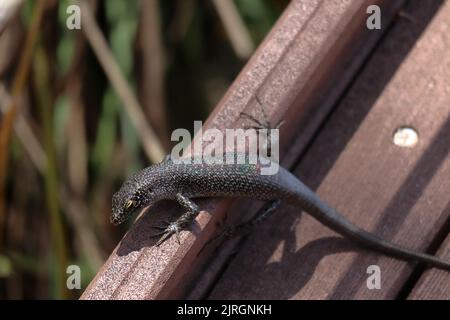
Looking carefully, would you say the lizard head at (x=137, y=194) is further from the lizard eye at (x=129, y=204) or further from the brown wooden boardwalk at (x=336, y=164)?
the brown wooden boardwalk at (x=336, y=164)

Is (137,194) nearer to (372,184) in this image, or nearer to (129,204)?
(129,204)

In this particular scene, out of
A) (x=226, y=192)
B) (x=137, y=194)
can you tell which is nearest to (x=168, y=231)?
(x=226, y=192)

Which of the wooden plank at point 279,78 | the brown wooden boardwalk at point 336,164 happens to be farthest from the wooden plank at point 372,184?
the wooden plank at point 279,78

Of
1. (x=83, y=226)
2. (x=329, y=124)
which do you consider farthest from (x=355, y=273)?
(x=83, y=226)

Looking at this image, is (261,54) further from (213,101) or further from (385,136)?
(213,101)

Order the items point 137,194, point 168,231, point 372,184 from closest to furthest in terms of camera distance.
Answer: point 168,231 < point 372,184 < point 137,194

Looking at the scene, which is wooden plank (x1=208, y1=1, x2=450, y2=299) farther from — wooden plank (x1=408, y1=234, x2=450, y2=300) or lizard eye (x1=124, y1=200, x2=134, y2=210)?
lizard eye (x1=124, y1=200, x2=134, y2=210)
